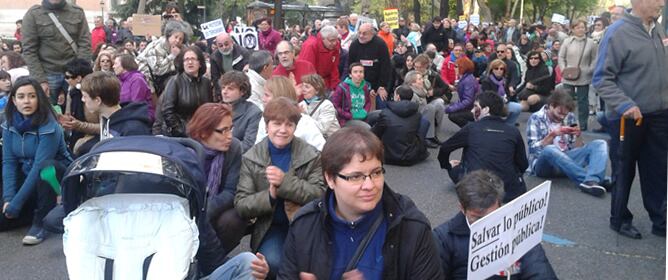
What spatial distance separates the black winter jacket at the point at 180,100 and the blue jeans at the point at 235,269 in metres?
3.68

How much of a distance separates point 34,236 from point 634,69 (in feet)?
16.7

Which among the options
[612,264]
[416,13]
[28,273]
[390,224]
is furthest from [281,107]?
[416,13]

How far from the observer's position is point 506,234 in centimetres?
354

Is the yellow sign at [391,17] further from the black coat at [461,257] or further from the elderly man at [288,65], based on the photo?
the black coat at [461,257]

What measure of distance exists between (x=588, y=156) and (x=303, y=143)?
4.47 m

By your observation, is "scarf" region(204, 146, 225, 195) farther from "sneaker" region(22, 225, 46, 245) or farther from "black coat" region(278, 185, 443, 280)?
"sneaker" region(22, 225, 46, 245)

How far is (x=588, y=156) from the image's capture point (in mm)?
8117

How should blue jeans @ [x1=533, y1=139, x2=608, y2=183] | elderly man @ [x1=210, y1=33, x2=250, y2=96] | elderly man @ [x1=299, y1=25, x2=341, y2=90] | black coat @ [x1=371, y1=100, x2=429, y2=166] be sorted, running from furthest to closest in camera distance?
elderly man @ [x1=299, y1=25, x2=341, y2=90], elderly man @ [x1=210, y1=33, x2=250, y2=96], black coat @ [x1=371, y1=100, x2=429, y2=166], blue jeans @ [x1=533, y1=139, x2=608, y2=183]

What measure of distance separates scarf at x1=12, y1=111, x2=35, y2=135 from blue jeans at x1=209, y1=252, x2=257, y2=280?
2.87m

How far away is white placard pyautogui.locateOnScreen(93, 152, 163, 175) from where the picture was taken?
3588 mm

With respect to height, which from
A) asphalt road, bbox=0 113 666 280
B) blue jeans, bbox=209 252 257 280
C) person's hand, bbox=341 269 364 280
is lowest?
asphalt road, bbox=0 113 666 280

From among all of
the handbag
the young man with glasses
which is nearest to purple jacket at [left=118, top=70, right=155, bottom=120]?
the young man with glasses

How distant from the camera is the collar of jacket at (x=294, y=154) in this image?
4.71 metres

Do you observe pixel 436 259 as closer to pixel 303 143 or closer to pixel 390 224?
pixel 390 224
